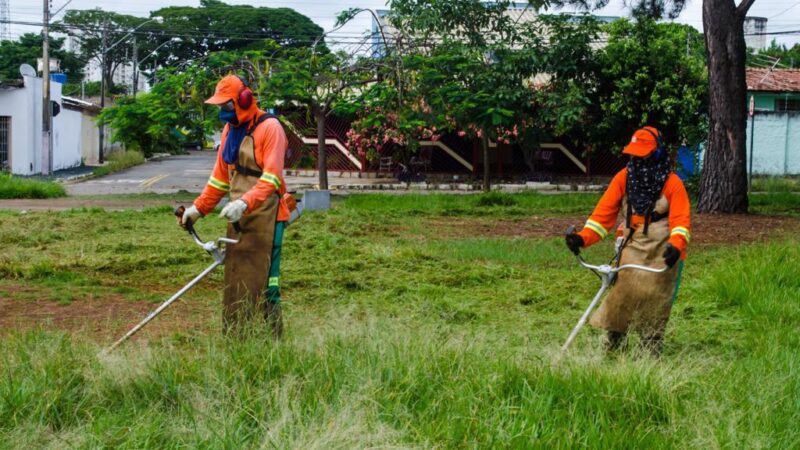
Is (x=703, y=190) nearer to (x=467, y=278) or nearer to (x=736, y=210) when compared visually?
(x=736, y=210)

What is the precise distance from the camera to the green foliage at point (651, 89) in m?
25.1

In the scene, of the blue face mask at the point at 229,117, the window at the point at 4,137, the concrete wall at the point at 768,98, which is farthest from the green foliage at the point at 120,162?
the blue face mask at the point at 229,117

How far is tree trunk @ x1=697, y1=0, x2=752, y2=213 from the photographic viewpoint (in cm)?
1678

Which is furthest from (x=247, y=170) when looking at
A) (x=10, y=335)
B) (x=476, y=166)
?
(x=476, y=166)

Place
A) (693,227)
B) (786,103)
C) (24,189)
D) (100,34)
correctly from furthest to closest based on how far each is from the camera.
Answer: (100,34) → (786,103) → (24,189) → (693,227)

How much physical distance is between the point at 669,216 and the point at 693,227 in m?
8.95

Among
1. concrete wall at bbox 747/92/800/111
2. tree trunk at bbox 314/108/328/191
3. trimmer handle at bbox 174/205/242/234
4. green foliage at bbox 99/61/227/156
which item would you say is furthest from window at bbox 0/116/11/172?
trimmer handle at bbox 174/205/242/234

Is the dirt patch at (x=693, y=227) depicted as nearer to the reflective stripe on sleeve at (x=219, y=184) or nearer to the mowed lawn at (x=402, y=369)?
the mowed lawn at (x=402, y=369)

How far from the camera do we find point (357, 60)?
21234mm

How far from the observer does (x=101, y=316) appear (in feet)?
26.7

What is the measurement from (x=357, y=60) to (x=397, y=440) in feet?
56.5

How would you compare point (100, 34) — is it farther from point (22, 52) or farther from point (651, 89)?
point (651, 89)

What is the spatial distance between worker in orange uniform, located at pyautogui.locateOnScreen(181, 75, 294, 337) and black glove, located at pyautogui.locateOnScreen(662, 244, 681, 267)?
2.37 metres

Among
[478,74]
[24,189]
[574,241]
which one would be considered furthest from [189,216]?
[478,74]
